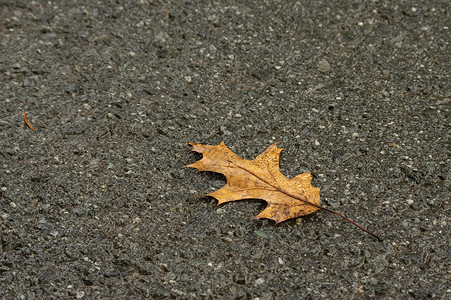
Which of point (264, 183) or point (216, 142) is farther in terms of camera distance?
point (216, 142)

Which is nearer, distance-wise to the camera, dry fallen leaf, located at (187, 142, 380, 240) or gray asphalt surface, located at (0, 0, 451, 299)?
gray asphalt surface, located at (0, 0, 451, 299)

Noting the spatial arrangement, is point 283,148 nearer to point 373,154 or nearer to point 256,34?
point 373,154

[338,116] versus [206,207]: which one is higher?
[338,116]

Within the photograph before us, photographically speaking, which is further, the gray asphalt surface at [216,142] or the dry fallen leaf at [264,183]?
the dry fallen leaf at [264,183]

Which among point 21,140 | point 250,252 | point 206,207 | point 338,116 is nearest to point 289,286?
point 250,252
